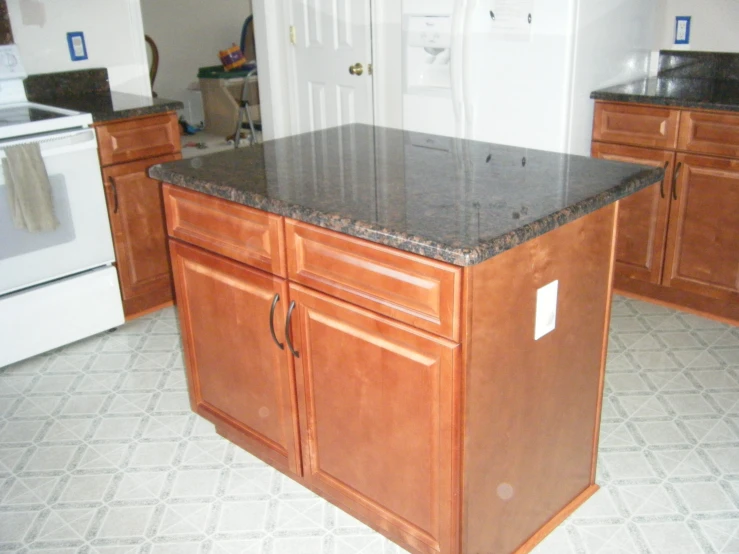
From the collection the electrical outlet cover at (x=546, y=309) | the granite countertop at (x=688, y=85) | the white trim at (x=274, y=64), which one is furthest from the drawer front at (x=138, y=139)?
the electrical outlet cover at (x=546, y=309)

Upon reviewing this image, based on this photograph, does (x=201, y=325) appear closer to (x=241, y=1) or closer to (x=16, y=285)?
(x=16, y=285)

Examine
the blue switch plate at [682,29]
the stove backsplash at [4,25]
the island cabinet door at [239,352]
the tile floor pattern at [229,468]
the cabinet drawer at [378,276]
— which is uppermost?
the stove backsplash at [4,25]

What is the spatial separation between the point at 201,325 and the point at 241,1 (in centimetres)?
603

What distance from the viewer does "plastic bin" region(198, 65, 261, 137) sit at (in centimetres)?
652

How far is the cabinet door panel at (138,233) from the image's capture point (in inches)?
122

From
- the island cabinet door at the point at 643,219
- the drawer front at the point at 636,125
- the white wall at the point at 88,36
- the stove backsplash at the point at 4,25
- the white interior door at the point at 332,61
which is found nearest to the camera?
the drawer front at the point at 636,125

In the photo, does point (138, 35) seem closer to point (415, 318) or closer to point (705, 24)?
point (705, 24)

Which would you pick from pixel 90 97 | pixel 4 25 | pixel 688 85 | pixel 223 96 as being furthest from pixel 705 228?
pixel 223 96

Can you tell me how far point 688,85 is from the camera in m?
3.27

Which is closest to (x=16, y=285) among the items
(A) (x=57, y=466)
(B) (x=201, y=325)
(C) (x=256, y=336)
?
(A) (x=57, y=466)

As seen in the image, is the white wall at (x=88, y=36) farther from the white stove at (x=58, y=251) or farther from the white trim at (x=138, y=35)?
the white stove at (x=58, y=251)

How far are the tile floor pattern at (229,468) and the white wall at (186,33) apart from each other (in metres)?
4.59

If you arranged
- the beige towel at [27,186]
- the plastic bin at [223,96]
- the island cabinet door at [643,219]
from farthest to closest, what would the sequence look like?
the plastic bin at [223,96]
the island cabinet door at [643,219]
the beige towel at [27,186]

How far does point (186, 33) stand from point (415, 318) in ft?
20.6
